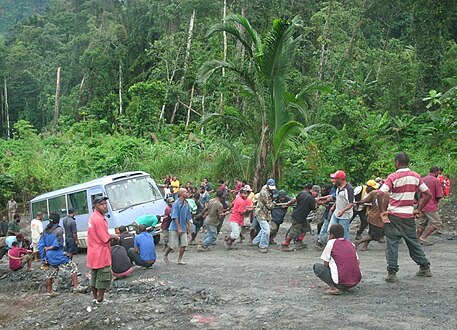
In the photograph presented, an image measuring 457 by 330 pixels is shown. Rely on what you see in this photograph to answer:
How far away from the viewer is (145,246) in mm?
11930

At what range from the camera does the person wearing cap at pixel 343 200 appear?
10.8 metres

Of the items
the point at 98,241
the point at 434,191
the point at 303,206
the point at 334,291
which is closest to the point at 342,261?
the point at 334,291

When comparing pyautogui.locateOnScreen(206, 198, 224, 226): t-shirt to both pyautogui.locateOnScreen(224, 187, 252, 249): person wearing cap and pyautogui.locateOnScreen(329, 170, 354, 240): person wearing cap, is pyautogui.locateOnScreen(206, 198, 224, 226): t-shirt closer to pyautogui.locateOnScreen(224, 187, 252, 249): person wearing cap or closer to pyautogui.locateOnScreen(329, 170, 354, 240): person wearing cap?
pyautogui.locateOnScreen(224, 187, 252, 249): person wearing cap

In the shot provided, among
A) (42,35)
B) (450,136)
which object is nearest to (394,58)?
(450,136)

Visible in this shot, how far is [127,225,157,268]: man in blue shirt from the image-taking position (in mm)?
11859

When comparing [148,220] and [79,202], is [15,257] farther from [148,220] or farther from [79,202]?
[148,220]

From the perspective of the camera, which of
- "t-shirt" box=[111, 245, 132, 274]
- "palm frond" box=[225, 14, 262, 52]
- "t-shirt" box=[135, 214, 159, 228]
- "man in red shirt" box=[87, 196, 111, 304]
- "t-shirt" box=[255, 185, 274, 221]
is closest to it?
"man in red shirt" box=[87, 196, 111, 304]

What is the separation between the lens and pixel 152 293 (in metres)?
9.79

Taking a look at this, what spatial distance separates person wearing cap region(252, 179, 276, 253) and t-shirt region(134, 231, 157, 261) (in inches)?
102

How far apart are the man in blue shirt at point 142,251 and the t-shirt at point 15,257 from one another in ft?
11.0

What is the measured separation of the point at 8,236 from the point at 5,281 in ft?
4.64

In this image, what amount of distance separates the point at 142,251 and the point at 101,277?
290cm

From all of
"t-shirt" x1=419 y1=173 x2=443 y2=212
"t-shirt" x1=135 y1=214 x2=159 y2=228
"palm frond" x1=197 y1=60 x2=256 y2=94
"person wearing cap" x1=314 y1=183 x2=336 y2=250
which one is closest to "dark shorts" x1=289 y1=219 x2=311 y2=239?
"person wearing cap" x1=314 y1=183 x2=336 y2=250

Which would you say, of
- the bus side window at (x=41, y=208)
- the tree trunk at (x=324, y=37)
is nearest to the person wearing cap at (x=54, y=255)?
the bus side window at (x=41, y=208)
